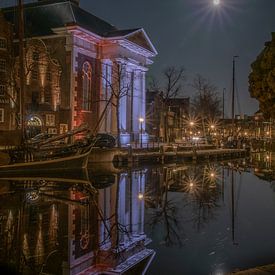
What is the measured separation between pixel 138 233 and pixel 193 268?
3.47 meters

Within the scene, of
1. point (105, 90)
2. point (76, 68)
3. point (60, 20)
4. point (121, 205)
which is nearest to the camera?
point (121, 205)

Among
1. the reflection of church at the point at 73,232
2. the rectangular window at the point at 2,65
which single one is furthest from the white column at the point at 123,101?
the reflection of church at the point at 73,232

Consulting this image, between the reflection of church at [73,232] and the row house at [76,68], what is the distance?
2599 cm

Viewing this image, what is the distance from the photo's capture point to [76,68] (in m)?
48.1

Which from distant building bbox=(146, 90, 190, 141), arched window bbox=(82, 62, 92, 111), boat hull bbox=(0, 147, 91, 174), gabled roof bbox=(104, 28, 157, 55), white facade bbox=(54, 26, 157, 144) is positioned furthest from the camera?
distant building bbox=(146, 90, 190, 141)

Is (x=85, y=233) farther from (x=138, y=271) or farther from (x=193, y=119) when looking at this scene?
(x=193, y=119)

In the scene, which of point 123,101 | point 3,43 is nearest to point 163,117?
point 123,101

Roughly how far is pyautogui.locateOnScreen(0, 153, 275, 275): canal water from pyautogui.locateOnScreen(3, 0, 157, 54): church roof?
31.3 meters

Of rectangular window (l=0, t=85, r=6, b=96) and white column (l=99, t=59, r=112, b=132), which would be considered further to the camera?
white column (l=99, t=59, r=112, b=132)

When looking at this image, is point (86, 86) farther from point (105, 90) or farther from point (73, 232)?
point (73, 232)

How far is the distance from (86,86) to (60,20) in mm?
8678

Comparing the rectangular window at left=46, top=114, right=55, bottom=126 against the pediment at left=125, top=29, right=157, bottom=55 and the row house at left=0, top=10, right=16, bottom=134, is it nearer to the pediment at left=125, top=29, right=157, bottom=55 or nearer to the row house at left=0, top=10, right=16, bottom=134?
the row house at left=0, top=10, right=16, bottom=134

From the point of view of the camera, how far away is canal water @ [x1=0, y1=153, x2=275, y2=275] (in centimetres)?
961

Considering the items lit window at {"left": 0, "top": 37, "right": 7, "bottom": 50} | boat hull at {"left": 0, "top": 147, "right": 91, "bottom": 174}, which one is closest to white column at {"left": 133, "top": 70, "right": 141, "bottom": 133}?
lit window at {"left": 0, "top": 37, "right": 7, "bottom": 50}
